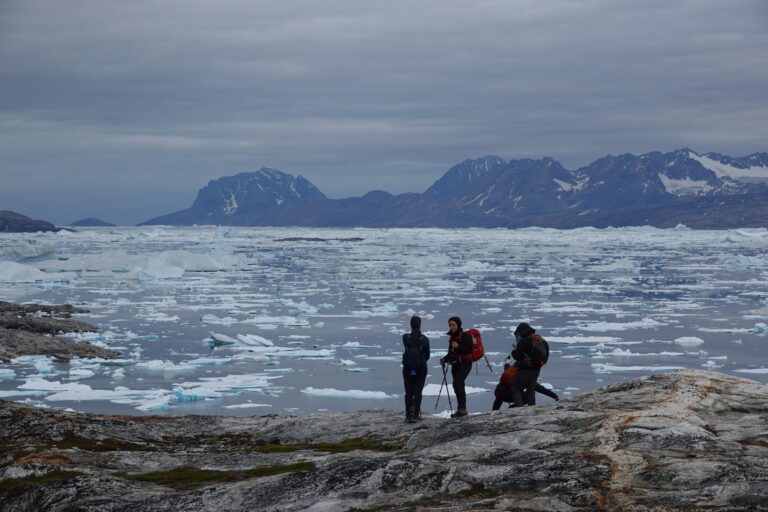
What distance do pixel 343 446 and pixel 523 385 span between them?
3008 mm

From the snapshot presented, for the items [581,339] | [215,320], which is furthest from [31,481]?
[215,320]

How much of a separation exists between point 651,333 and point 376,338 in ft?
35.5

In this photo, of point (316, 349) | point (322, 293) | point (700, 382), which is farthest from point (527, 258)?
point (700, 382)

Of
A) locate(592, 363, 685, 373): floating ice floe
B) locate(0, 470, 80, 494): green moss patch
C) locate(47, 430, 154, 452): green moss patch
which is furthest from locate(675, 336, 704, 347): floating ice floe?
locate(0, 470, 80, 494): green moss patch

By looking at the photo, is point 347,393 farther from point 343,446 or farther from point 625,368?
point 343,446

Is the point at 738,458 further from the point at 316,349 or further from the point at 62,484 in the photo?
the point at 316,349

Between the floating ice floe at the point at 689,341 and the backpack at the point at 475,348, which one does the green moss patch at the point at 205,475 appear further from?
the floating ice floe at the point at 689,341

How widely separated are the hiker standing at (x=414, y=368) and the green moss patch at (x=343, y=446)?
1.01 metres

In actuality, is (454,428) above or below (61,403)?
above

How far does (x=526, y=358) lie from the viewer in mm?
13867

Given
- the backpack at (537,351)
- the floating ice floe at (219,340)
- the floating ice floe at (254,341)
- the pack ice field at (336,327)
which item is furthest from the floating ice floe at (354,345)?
the backpack at (537,351)

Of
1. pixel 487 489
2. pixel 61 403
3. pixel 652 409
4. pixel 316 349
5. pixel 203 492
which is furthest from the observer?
pixel 316 349

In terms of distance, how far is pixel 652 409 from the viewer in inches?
436

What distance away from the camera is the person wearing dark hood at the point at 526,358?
13.7 meters
